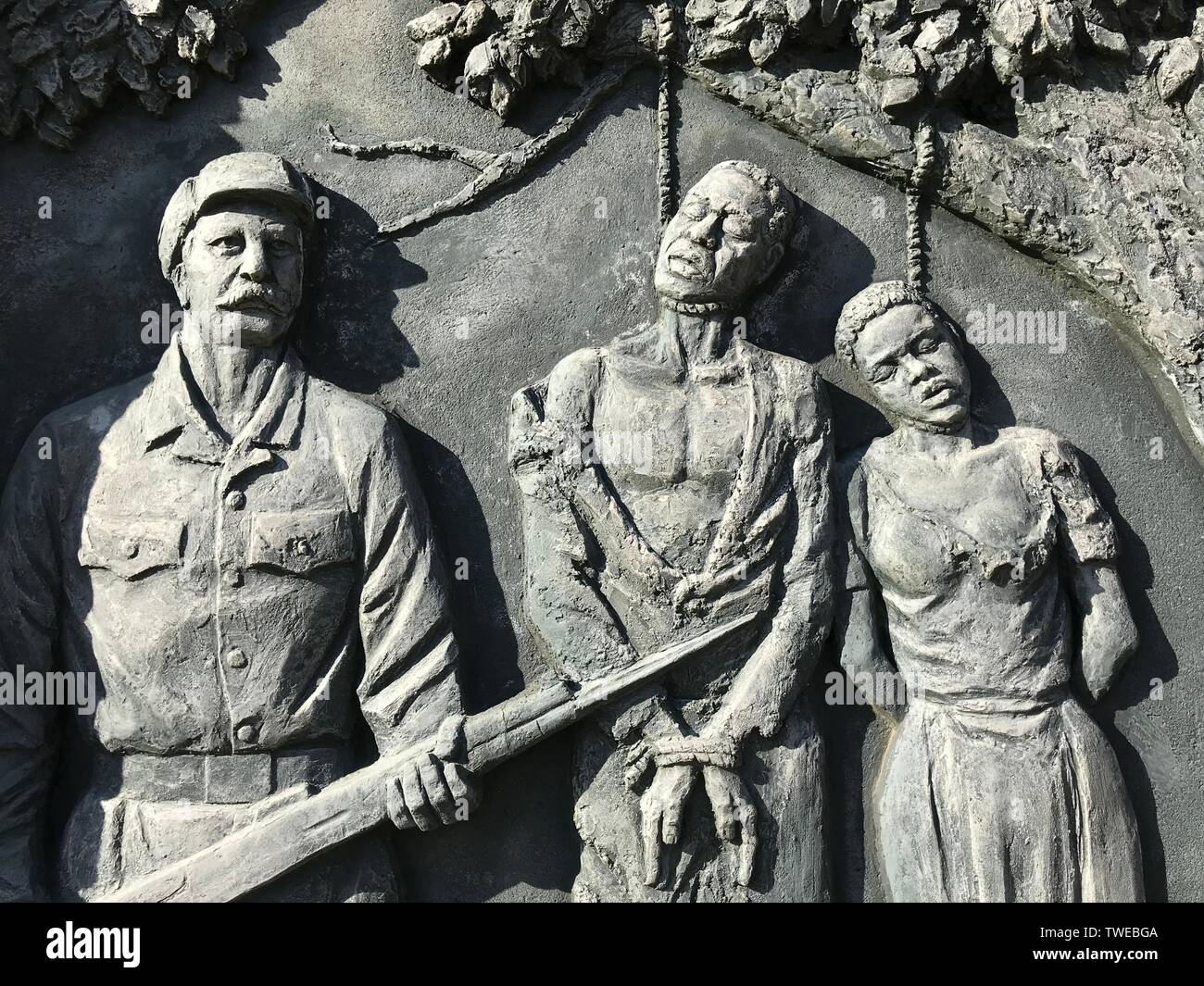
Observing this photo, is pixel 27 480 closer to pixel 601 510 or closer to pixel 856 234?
pixel 601 510

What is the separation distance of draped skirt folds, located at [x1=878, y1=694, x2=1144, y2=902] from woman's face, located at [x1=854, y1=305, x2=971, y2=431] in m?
1.18

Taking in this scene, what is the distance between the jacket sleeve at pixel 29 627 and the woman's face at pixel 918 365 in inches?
131

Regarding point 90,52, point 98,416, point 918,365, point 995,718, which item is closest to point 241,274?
point 98,416

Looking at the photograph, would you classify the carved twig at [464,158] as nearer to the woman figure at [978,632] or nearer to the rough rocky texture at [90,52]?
the rough rocky texture at [90,52]

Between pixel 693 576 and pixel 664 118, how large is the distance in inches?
78.0

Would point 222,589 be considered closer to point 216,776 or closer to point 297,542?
point 297,542

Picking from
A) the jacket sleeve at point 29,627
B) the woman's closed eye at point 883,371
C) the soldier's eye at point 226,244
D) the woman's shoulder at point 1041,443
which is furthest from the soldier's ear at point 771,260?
the jacket sleeve at point 29,627

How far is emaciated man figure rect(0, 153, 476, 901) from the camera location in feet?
20.2

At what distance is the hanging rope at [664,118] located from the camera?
6.72 m

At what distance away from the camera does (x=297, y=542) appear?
6219 mm

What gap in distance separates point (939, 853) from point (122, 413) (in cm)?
370

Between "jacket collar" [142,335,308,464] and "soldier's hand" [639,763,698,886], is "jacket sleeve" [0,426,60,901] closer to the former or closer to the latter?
"jacket collar" [142,335,308,464]

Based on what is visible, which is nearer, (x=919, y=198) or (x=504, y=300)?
(x=504, y=300)

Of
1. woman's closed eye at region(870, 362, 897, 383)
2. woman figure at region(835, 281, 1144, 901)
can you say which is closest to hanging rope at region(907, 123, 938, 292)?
woman figure at region(835, 281, 1144, 901)
